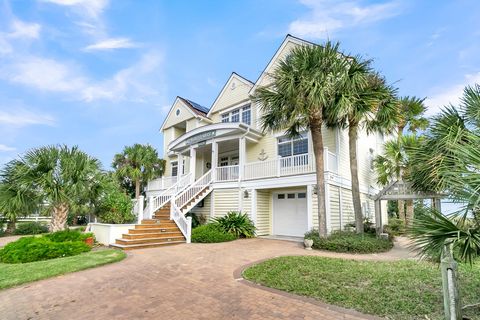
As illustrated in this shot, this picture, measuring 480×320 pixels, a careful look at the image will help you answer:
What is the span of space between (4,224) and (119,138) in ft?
33.8

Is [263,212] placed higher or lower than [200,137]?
lower

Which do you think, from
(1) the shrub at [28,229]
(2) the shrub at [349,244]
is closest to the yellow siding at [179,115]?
(1) the shrub at [28,229]

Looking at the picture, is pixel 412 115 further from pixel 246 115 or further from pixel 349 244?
pixel 349 244

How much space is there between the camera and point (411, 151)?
25.5 ft

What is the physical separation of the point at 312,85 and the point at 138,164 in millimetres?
16373

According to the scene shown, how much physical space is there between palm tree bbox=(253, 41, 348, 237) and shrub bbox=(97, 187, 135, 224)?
867 centimetres

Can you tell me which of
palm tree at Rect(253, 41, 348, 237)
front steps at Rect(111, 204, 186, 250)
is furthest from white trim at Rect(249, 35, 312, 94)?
front steps at Rect(111, 204, 186, 250)

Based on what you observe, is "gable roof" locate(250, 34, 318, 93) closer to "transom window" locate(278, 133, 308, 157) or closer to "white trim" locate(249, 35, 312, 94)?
"white trim" locate(249, 35, 312, 94)

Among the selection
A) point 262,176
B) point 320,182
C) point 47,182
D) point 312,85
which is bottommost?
point 47,182

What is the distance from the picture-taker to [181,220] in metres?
13.0

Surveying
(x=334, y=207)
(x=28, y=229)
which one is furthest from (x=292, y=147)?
(x=28, y=229)

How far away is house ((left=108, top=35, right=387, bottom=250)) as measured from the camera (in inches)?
510

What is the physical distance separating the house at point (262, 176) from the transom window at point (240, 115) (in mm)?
69

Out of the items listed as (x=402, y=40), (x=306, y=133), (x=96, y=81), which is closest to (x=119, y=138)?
(x=96, y=81)
